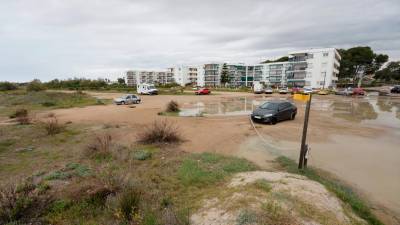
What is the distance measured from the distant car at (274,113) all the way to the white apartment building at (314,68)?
177 ft

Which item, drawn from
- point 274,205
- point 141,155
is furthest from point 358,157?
point 141,155

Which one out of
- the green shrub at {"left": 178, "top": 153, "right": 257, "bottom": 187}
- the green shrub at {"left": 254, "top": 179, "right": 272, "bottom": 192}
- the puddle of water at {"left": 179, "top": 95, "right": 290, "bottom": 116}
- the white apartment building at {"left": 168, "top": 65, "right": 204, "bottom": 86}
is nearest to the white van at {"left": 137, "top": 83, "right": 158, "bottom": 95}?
the puddle of water at {"left": 179, "top": 95, "right": 290, "bottom": 116}

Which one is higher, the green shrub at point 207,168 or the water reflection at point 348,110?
the green shrub at point 207,168

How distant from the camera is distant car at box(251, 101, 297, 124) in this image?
1257cm

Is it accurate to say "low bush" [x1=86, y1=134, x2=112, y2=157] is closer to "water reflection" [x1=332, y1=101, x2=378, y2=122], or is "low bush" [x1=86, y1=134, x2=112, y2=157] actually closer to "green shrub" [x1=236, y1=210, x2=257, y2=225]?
"green shrub" [x1=236, y1=210, x2=257, y2=225]

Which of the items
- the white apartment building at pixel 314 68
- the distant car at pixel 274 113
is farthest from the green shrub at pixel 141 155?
the white apartment building at pixel 314 68

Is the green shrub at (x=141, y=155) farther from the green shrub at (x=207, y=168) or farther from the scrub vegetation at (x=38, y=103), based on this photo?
the scrub vegetation at (x=38, y=103)

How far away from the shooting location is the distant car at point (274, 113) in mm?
12570

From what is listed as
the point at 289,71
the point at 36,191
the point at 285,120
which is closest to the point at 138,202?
the point at 36,191

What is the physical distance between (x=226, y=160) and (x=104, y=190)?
3.71m

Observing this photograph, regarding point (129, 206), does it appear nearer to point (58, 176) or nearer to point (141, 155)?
point (58, 176)

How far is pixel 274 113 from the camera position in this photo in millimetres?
12672

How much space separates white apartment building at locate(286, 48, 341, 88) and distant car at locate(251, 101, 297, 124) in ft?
177

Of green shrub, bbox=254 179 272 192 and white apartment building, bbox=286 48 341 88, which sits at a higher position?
white apartment building, bbox=286 48 341 88
